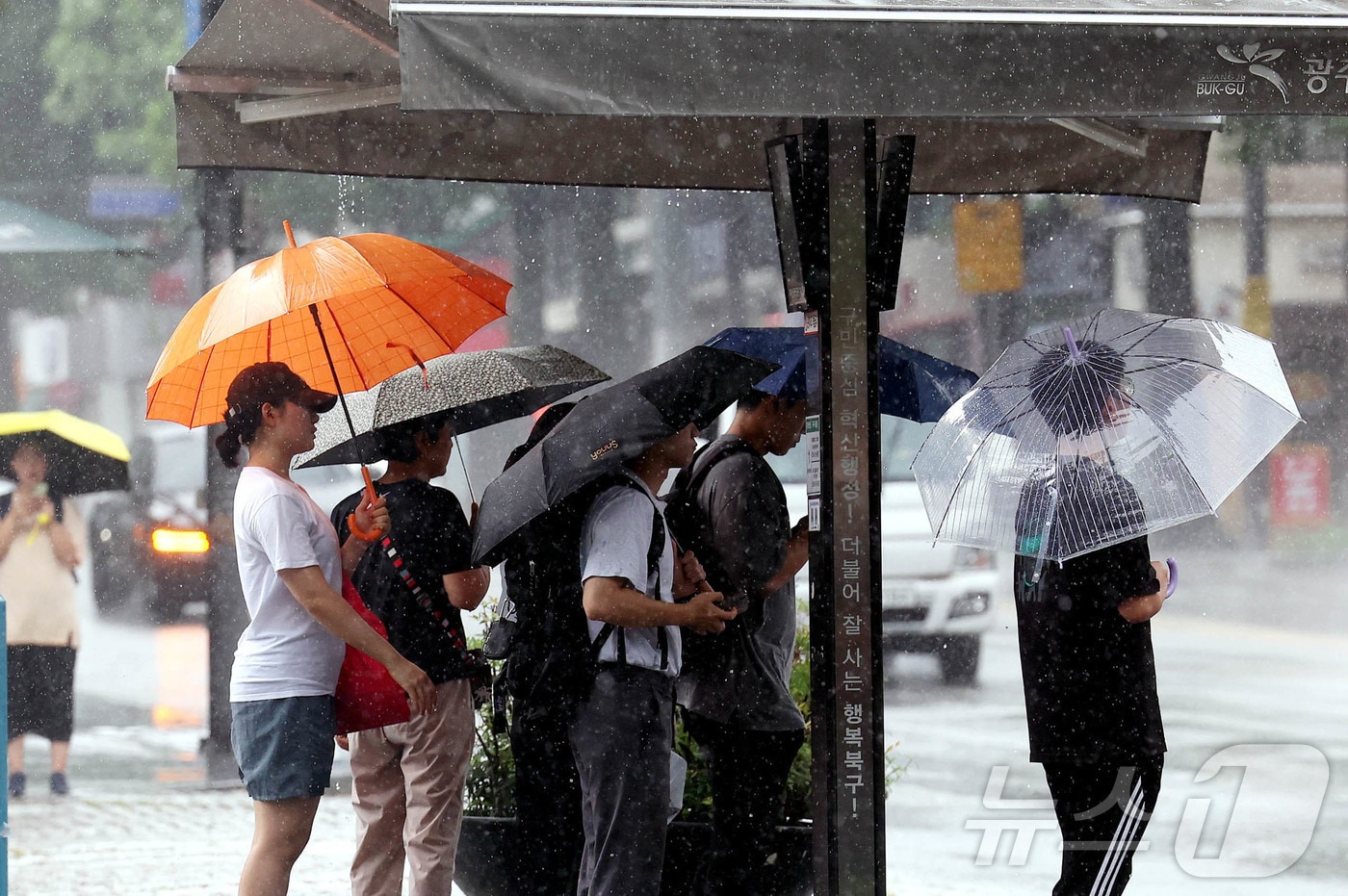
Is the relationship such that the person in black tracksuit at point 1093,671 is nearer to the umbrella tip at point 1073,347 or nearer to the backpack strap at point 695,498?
the umbrella tip at point 1073,347

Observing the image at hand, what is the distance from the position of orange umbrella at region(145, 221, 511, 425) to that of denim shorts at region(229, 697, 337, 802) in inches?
34.3

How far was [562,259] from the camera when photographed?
13.3 metres

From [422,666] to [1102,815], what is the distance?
1.95m

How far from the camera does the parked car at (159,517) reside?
42.1 feet

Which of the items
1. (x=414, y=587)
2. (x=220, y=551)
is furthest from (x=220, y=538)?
(x=414, y=587)

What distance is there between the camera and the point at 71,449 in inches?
304

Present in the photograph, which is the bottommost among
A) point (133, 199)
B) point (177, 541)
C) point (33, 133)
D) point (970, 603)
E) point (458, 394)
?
point (970, 603)

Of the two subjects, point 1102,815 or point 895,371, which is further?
point 895,371

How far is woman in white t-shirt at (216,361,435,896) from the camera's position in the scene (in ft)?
12.4

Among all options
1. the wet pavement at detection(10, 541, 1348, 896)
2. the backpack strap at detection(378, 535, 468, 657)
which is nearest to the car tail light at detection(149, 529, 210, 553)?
the wet pavement at detection(10, 541, 1348, 896)

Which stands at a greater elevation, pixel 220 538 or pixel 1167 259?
pixel 1167 259

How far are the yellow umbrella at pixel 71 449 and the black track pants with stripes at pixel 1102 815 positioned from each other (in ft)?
18.0

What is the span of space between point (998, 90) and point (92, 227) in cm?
1014

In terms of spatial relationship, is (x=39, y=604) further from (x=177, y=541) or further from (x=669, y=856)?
(x=669, y=856)
